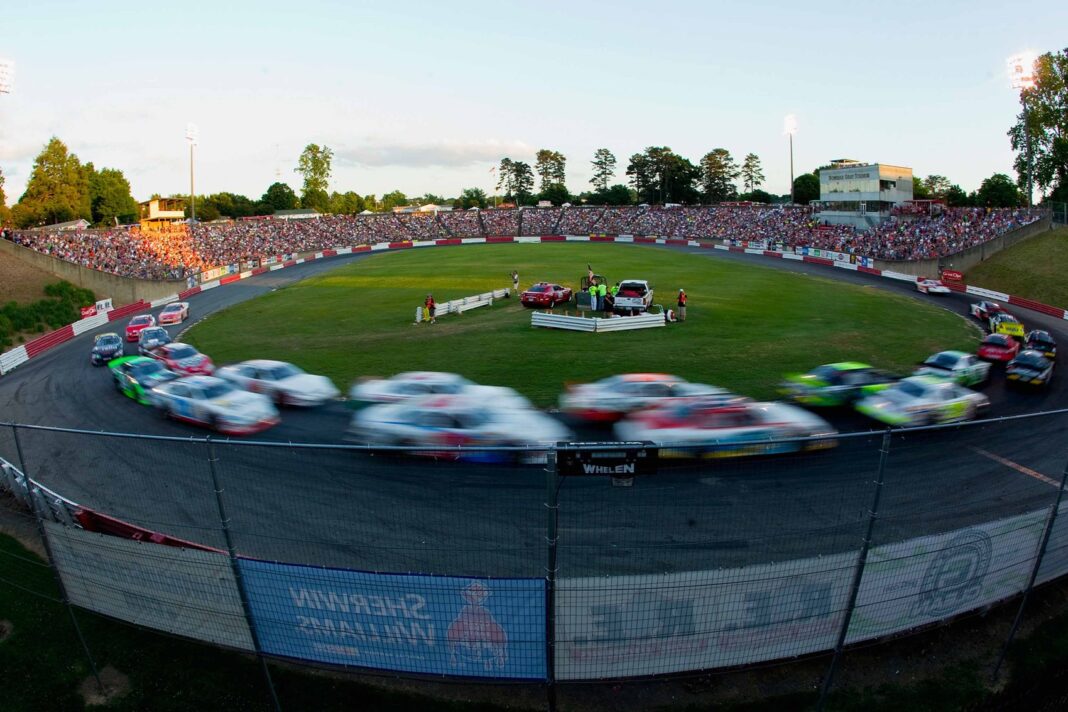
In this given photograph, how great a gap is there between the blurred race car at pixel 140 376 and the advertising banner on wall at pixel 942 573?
64.0 ft

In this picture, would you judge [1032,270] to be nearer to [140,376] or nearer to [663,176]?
[140,376]

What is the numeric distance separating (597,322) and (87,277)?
3740 centimetres

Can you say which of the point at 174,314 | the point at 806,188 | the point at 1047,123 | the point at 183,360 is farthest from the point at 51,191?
the point at 806,188

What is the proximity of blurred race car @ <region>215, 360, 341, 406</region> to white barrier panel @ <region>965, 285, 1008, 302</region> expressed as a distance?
1585 inches

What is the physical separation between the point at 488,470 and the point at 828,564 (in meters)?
7.42

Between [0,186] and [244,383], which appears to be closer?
[244,383]

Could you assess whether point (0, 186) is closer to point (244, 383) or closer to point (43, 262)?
→ point (43, 262)

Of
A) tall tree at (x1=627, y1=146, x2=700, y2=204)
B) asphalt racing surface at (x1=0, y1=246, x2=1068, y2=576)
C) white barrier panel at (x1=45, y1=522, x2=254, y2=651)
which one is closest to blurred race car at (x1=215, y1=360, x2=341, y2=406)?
asphalt racing surface at (x1=0, y1=246, x2=1068, y2=576)

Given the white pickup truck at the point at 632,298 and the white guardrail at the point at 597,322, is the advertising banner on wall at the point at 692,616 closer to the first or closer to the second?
the white guardrail at the point at 597,322

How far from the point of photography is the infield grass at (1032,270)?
132ft

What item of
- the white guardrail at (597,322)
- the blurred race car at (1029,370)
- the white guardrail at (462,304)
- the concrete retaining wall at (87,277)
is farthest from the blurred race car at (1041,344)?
the concrete retaining wall at (87,277)

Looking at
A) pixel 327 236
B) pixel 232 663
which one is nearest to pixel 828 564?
pixel 232 663

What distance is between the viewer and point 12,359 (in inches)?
1094

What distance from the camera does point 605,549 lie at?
34.8 feet
